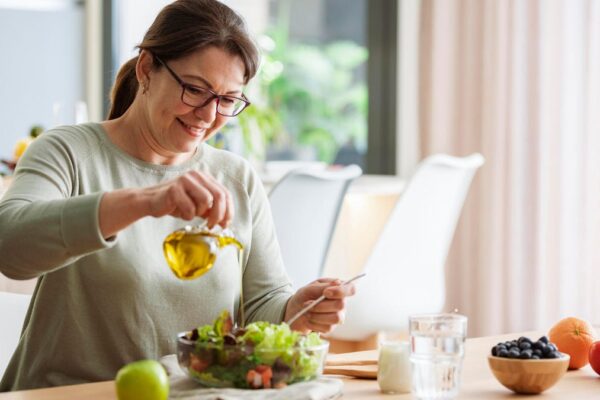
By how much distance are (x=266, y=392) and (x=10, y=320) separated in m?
0.70

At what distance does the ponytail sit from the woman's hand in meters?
0.56

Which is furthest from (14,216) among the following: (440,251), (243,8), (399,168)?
(243,8)

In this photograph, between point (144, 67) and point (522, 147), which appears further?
point (522, 147)

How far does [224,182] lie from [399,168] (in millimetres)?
2753

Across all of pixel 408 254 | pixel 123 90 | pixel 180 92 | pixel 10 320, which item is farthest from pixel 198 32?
pixel 408 254

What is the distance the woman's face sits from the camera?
5.63 ft

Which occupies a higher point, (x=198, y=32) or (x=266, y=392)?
(x=198, y=32)

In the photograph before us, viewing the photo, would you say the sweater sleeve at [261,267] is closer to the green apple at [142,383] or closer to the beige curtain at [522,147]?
the green apple at [142,383]

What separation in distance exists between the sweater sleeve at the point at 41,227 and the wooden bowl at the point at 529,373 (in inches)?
23.0

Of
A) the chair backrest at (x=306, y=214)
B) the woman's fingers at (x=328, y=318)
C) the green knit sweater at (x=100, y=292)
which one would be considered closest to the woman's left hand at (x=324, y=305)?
the woman's fingers at (x=328, y=318)

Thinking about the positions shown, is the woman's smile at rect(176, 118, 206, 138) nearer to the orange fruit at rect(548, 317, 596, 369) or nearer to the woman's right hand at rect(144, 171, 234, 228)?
the woman's right hand at rect(144, 171, 234, 228)

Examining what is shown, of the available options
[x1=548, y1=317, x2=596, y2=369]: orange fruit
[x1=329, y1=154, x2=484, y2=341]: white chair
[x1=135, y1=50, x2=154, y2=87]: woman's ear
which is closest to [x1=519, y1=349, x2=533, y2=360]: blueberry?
[x1=548, y1=317, x2=596, y2=369]: orange fruit

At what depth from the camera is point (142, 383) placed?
1.18m

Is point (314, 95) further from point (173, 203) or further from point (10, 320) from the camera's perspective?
point (173, 203)
